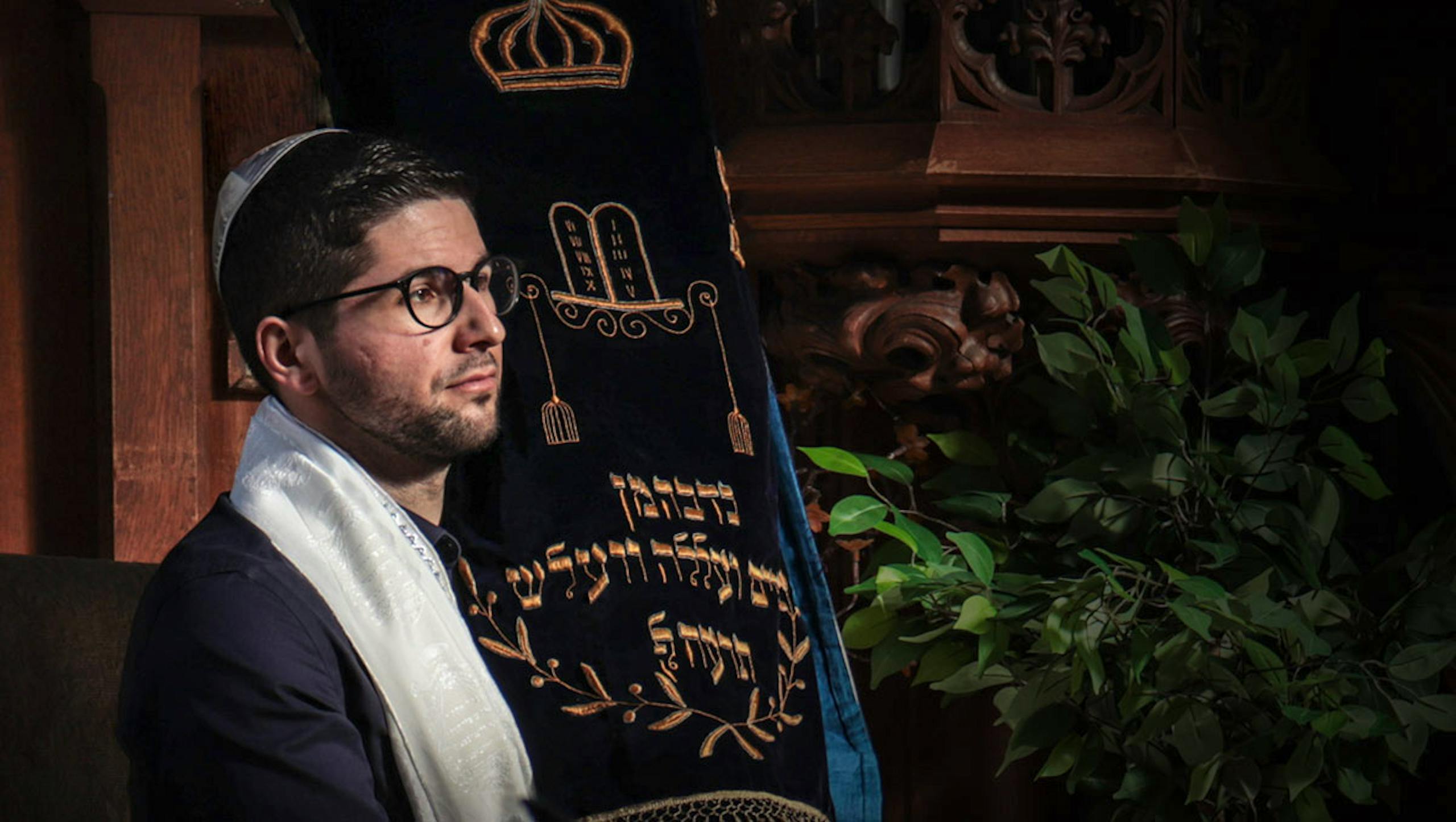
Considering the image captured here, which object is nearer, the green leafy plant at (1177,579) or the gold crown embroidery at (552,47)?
the gold crown embroidery at (552,47)

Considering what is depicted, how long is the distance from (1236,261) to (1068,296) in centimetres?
15

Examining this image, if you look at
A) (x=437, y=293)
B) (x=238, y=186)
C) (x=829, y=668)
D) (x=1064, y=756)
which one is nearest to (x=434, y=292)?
(x=437, y=293)

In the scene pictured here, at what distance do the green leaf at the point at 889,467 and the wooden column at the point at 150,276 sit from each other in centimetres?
64

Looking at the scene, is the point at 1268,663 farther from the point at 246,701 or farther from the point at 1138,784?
the point at 246,701

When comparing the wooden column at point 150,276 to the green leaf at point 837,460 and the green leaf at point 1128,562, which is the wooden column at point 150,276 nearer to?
the green leaf at point 837,460

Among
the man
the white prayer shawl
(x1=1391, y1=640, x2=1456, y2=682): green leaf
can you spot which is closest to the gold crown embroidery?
the man

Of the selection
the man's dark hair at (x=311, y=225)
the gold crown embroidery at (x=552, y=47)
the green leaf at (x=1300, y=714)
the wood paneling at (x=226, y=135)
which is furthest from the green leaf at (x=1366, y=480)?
the wood paneling at (x=226, y=135)

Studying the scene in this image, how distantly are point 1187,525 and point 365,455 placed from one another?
71 cm

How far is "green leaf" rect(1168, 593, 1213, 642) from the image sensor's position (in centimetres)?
108

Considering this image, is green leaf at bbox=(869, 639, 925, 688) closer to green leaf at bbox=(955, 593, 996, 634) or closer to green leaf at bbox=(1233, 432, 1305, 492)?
green leaf at bbox=(955, 593, 996, 634)

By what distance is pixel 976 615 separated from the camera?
1.15 m

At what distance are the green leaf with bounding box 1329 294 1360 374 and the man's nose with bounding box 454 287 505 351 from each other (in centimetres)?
73

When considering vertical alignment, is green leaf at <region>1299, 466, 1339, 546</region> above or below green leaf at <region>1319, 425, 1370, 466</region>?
below

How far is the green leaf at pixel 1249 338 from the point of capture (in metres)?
1.23
